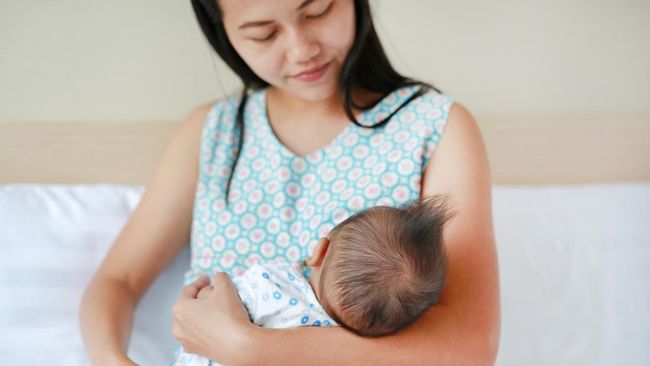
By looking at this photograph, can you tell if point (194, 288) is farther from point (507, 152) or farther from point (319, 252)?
point (507, 152)

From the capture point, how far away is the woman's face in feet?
3.58

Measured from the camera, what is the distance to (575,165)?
1.83 m

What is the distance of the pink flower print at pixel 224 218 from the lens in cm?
130

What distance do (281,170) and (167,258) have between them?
1.24ft

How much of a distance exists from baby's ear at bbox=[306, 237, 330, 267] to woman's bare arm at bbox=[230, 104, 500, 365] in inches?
4.9

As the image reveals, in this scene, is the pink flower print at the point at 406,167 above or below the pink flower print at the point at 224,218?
above

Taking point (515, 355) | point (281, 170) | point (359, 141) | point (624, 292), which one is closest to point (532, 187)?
point (624, 292)

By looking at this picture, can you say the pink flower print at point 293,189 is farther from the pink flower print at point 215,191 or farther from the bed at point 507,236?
the bed at point 507,236

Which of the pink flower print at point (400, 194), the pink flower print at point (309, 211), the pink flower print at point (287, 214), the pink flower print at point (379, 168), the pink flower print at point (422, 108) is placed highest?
the pink flower print at point (422, 108)

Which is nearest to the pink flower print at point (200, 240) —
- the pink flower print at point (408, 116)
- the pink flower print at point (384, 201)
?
the pink flower print at point (384, 201)

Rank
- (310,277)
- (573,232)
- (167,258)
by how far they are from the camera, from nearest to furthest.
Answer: (310,277) → (167,258) → (573,232)

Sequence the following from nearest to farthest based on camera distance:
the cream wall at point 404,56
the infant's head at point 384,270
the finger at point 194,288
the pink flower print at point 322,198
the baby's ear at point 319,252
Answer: the infant's head at point 384,270 → the baby's ear at point 319,252 → the finger at point 194,288 → the pink flower print at point 322,198 → the cream wall at point 404,56

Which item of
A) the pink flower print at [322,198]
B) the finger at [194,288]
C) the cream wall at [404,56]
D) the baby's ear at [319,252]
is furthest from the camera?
the cream wall at [404,56]

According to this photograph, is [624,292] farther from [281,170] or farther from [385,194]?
[281,170]
